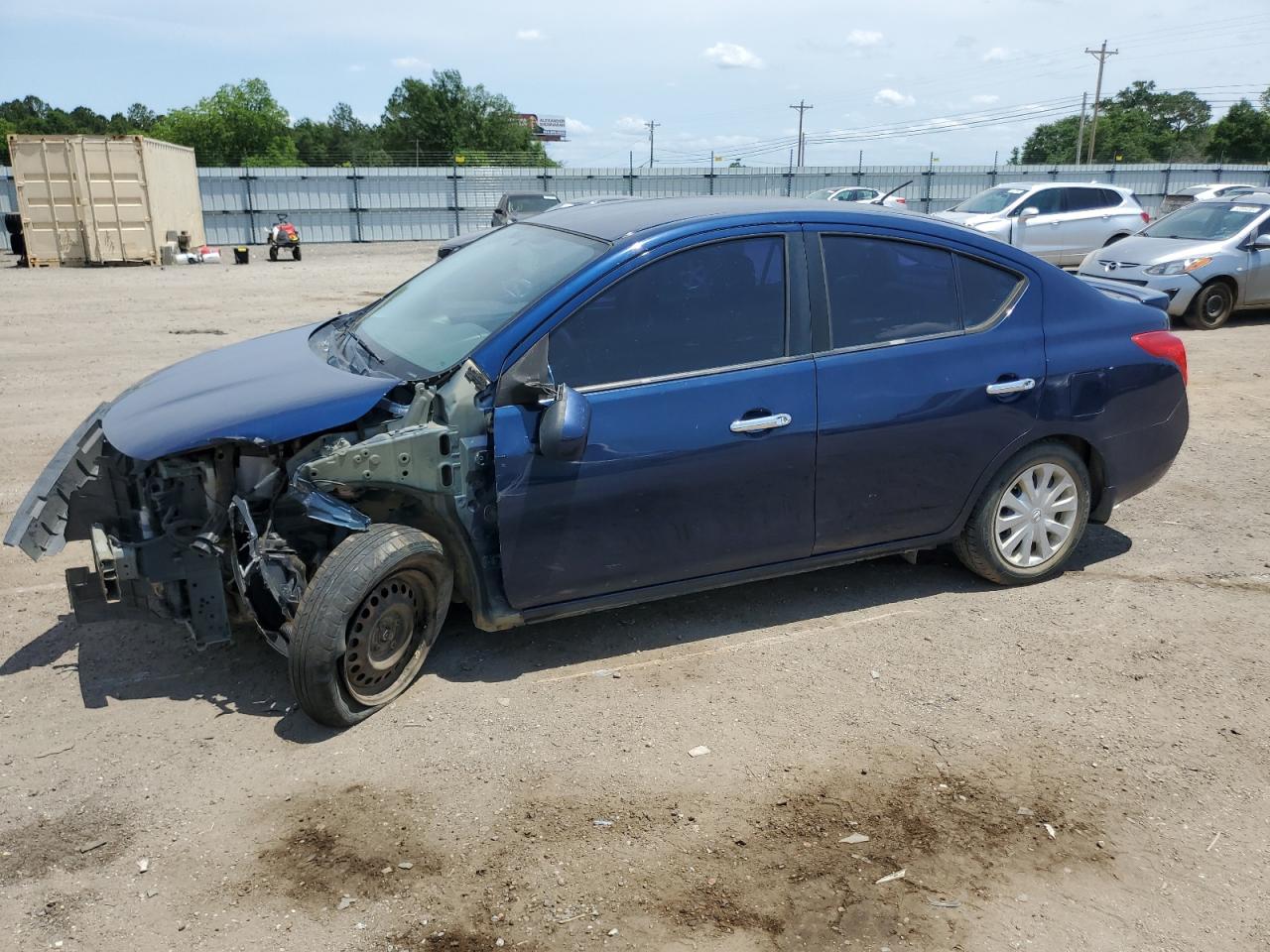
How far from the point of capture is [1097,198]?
701 inches

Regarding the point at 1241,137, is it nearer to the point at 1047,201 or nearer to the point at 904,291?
the point at 1047,201

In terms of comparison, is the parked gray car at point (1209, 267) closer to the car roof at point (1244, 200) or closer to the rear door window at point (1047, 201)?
the car roof at point (1244, 200)

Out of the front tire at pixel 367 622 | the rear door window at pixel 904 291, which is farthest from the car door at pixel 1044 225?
the front tire at pixel 367 622

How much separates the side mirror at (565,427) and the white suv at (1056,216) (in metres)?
14.5

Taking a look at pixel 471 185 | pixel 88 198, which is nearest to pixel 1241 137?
pixel 471 185

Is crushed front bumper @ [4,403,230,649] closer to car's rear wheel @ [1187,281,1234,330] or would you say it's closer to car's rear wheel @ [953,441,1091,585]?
car's rear wheel @ [953,441,1091,585]

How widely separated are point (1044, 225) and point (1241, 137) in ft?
218

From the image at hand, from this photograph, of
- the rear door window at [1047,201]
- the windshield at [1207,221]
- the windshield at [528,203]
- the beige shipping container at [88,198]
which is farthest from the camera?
the beige shipping container at [88,198]

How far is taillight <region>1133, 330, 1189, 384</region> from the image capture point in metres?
4.95

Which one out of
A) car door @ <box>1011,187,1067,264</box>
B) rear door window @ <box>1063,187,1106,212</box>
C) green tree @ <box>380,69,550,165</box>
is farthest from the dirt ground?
green tree @ <box>380,69,550,165</box>

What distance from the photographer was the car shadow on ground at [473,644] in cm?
408

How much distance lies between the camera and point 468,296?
4512 millimetres

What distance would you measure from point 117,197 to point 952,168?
25642mm

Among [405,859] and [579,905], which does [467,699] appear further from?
[579,905]
